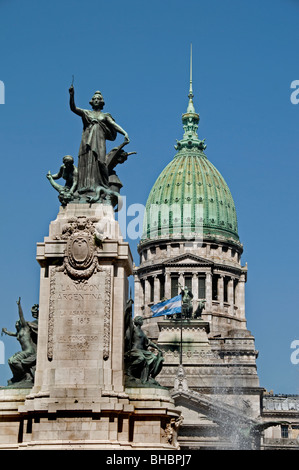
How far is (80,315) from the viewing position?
31.6 m

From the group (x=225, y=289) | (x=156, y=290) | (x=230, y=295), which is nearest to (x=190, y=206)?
(x=225, y=289)

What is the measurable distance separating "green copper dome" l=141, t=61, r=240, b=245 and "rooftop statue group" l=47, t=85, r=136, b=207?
11316 centimetres

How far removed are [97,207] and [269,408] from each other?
11774cm

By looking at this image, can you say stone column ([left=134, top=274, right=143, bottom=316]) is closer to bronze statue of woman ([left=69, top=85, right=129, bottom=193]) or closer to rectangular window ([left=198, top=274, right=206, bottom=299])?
rectangular window ([left=198, top=274, right=206, bottom=299])

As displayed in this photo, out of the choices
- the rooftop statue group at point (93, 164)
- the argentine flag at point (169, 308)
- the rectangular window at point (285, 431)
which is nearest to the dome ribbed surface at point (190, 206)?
the argentine flag at point (169, 308)

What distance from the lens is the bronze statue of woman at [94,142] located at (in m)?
33.6

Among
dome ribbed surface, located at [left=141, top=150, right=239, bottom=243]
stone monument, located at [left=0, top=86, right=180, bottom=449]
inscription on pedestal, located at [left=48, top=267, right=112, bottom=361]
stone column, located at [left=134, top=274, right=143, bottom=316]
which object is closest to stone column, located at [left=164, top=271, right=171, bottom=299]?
stone column, located at [left=134, top=274, right=143, bottom=316]

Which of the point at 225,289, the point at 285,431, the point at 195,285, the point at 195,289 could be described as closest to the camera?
the point at 285,431

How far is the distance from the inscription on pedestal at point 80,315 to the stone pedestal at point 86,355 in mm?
30

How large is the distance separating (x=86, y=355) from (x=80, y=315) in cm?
126

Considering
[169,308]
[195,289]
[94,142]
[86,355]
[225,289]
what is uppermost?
[225,289]

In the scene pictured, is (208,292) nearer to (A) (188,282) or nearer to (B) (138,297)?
(A) (188,282)

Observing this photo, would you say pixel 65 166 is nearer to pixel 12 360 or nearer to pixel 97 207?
pixel 97 207

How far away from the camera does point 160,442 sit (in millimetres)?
31391
